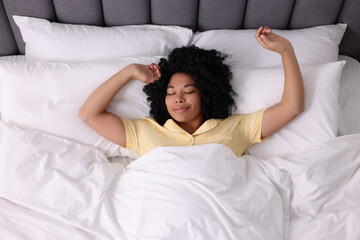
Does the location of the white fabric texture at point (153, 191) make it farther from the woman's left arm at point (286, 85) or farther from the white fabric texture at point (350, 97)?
the white fabric texture at point (350, 97)

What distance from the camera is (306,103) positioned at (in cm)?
139

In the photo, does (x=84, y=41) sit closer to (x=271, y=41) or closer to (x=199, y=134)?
(x=199, y=134)

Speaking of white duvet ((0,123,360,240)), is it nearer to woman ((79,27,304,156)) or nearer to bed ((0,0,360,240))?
bed ((0,0,360,240))

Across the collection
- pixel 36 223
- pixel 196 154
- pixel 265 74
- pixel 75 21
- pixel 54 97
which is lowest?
pixel 36 223

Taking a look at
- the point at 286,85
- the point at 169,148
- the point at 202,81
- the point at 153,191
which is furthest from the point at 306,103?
the point at 153,191

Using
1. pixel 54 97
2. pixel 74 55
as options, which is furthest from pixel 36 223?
pixel 74 55

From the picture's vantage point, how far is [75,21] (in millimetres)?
1573

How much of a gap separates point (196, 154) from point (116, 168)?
1.21 ft

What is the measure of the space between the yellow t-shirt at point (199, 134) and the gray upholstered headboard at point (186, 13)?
568mm

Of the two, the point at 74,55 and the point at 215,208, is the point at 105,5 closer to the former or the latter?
the point at 74,55

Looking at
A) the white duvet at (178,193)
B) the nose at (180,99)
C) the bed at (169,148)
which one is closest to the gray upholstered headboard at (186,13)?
the bed at (169,148)

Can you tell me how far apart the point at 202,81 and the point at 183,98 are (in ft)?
0.45

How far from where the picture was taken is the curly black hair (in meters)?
1.39

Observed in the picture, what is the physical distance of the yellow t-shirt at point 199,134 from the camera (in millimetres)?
1342
